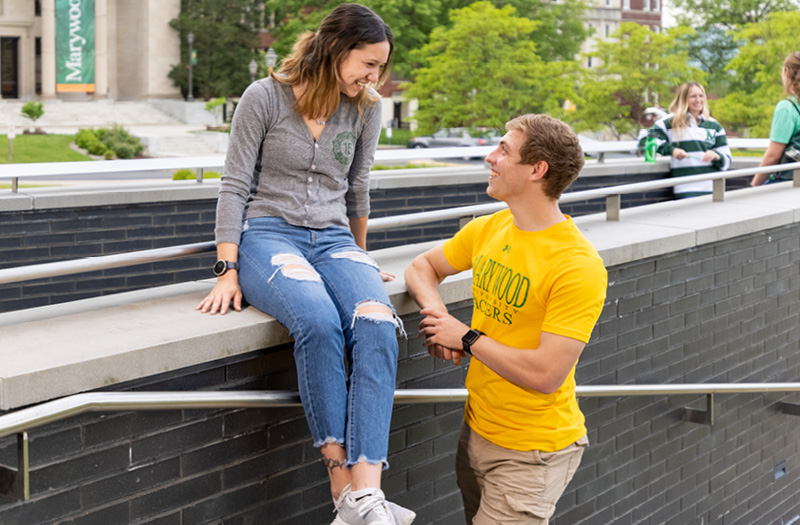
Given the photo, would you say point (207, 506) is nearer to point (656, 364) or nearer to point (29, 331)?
point (29, 331)

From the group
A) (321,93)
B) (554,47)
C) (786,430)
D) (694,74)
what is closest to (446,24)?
(554,47)

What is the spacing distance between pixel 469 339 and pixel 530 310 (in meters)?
0.21

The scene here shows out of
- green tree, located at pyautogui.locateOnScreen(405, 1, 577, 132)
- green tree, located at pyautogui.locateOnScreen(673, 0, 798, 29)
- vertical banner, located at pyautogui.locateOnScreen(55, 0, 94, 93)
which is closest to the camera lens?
green tree, located at pyautogui.locateOnScreen(405, 1, 577, 132)

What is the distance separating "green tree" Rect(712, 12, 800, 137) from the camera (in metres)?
34.2

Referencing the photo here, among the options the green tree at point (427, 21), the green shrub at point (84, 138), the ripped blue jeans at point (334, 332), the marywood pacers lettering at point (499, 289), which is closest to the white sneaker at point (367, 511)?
the ripped blue jeans at point (334, 332)

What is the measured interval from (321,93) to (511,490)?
1438mm

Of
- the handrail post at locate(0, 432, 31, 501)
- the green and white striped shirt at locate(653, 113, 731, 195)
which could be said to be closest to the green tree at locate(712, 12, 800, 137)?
the green and white striped shirt at locate(653, 113, 731, 195)

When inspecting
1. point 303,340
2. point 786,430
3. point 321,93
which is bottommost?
point 786,430

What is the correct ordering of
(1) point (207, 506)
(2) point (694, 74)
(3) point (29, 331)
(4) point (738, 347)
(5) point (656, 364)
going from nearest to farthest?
(3) point (29, 331) < (1) point (207, 506) < (5) point (656, 364) < (4) point (738, 347) < (2) point (694, 74)

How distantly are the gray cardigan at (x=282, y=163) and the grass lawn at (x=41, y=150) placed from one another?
105 ft

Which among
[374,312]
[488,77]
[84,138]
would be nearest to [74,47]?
[84,138]

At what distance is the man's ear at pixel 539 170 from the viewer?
3037 mm

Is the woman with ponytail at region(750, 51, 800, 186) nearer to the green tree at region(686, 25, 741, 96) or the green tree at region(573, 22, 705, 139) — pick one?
the green tree at region(573, 22, 705, 139)

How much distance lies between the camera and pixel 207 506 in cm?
301
